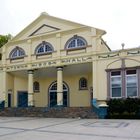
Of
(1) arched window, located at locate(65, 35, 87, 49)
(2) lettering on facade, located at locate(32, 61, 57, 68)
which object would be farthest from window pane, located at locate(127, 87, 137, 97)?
(2) lettering on facade, located at locate(32, 61, 57, 68)

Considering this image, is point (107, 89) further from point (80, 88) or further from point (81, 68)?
point (80, 88)

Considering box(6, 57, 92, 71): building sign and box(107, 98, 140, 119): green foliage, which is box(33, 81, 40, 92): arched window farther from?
box(107, 98, 140, 119): green foliage

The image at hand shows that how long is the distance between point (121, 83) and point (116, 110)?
2664 mm

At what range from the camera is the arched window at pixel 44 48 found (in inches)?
1067

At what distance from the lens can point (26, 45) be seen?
2870cm

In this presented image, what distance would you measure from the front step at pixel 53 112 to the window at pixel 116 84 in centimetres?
252

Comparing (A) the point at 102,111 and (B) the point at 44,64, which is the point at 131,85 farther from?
(B) the point at 44,64

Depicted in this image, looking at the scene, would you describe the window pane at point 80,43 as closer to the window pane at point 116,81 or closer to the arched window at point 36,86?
the window pane at point 116,81

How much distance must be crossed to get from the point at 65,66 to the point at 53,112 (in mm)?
4827

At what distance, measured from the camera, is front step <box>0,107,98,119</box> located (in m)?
22.0

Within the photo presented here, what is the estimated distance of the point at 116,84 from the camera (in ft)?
74.5

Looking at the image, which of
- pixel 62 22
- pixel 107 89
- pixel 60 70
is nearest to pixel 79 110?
pixel 107 89

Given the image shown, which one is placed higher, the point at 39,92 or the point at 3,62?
the point at 3,62

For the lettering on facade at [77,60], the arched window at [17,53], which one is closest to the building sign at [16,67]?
the arched window at [17,53]
